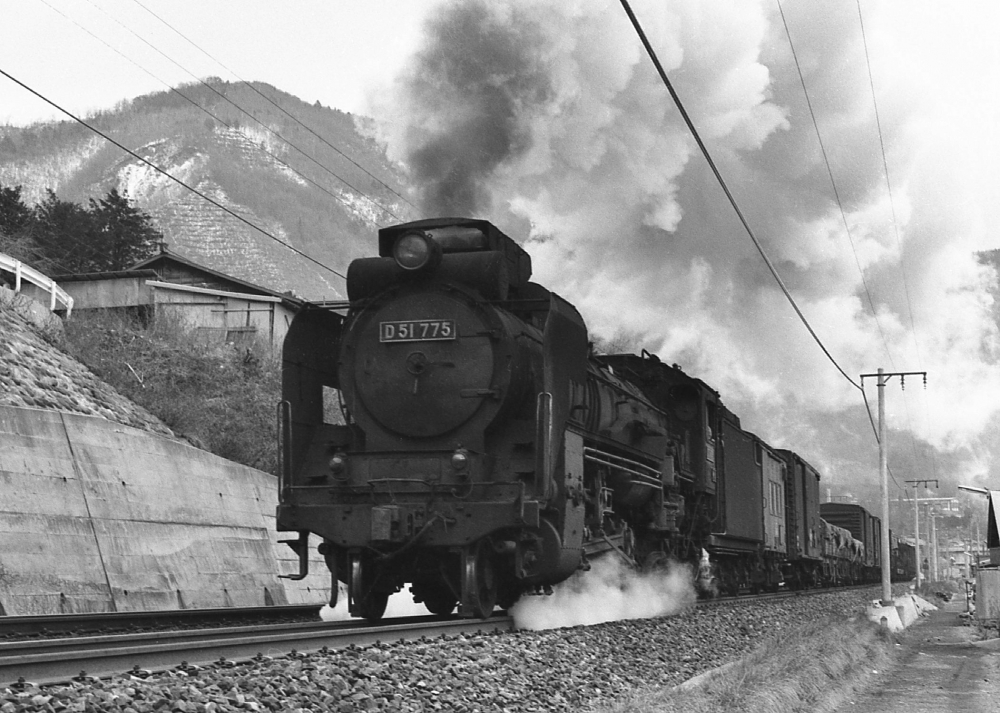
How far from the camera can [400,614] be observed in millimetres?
13531

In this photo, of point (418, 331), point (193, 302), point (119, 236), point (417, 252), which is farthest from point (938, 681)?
Result: point (119, 236)

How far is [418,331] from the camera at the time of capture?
1102 cm

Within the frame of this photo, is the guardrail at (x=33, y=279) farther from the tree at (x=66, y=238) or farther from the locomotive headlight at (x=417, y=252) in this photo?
the locomotive headlight at (x=417, y=252)

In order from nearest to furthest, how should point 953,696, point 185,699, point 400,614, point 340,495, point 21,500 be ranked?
point 185,699 → point 953,696 → point 340,495 → point 21,500 → point 400,614

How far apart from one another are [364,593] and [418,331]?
2579mm

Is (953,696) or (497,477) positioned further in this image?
(497,477)

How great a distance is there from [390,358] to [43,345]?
12910 millimetres

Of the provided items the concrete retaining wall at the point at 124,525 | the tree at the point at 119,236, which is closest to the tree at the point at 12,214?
the tree at the point at 119,236

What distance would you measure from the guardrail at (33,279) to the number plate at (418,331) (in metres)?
19.2

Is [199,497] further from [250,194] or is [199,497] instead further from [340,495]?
[250,194]

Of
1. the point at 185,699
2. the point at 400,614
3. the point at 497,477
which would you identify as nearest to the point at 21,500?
the point at 400,614

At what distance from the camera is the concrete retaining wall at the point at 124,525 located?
1250cm

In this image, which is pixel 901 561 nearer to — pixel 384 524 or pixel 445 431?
pixel 445 431

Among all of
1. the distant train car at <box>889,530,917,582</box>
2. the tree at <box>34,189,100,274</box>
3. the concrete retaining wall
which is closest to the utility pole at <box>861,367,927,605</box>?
the concrete retaining wall
